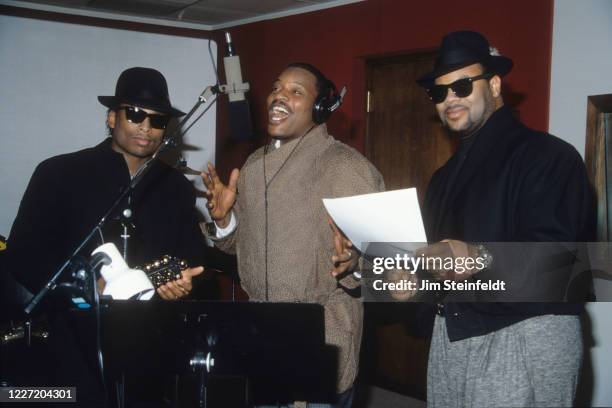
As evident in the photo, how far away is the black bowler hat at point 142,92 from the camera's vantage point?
3.15 meters

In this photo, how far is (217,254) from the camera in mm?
4730

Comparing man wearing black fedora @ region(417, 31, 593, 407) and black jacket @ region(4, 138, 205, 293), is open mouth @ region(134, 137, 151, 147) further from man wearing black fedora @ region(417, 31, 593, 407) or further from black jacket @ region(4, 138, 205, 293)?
man wearing black fedora @ region(417, 31, 593, 407)

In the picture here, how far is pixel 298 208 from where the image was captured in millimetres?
2586

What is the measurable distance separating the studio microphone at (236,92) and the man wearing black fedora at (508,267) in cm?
99

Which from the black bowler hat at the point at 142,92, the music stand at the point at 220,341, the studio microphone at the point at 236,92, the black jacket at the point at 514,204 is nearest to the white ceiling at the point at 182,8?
the black bowler hat at the point at 142,92

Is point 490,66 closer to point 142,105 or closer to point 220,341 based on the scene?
point 220,341

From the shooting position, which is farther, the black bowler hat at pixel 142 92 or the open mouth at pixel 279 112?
the black bowler hat at pixel 142 92

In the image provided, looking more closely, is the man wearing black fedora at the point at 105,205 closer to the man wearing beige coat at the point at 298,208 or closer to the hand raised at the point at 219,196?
the hand raised at the point at 219,196

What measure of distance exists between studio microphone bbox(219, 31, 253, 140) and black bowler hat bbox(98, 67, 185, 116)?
662 mm

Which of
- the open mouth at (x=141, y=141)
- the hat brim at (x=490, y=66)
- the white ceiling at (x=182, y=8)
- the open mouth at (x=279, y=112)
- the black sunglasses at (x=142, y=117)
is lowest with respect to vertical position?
the open mouth at (x=141, y=141)

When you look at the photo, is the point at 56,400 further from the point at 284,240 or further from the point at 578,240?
the point at 578,240

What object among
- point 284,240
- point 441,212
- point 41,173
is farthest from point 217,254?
point 441,212

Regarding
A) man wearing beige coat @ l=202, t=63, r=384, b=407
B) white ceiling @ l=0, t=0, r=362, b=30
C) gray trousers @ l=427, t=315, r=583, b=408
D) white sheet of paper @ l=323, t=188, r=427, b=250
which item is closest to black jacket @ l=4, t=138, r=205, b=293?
man wearing beige coat @ l=202, t=63, r=384, b=407

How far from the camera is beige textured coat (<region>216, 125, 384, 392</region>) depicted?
8.12 ft
